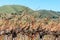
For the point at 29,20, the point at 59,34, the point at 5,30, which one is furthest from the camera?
the point at 59,34

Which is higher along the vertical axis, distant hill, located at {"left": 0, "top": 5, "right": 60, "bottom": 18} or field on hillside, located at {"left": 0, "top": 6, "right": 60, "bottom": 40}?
distant hill, located at {"left": 0, "top": 5, "right": 60, "bottom": 18}

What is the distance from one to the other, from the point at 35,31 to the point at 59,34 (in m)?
1.44

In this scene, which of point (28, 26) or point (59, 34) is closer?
point (28, 26)

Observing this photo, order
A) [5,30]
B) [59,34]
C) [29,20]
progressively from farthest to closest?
[59,34] → [29,20] → [5,30]

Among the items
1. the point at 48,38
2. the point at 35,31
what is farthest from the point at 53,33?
the point at 35,31

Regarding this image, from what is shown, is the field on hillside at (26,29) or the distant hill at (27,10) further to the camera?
the distant hill at (27,10)

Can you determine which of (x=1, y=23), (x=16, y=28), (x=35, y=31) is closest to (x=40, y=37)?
(x=35, y=31)

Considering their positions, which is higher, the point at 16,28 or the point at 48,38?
the point at 16,28

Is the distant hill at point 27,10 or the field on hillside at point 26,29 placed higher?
the distant hill at point 27,10

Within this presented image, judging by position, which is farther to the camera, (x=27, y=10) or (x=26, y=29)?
(x=27, y=10)

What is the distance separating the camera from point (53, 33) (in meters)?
9.77

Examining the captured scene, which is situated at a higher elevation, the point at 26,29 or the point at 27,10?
the point at 27,10

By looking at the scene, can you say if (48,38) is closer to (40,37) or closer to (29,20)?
(40,37)

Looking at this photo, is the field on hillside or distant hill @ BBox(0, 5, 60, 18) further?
distant hill @ BBox(0, 5, 60, 18)
